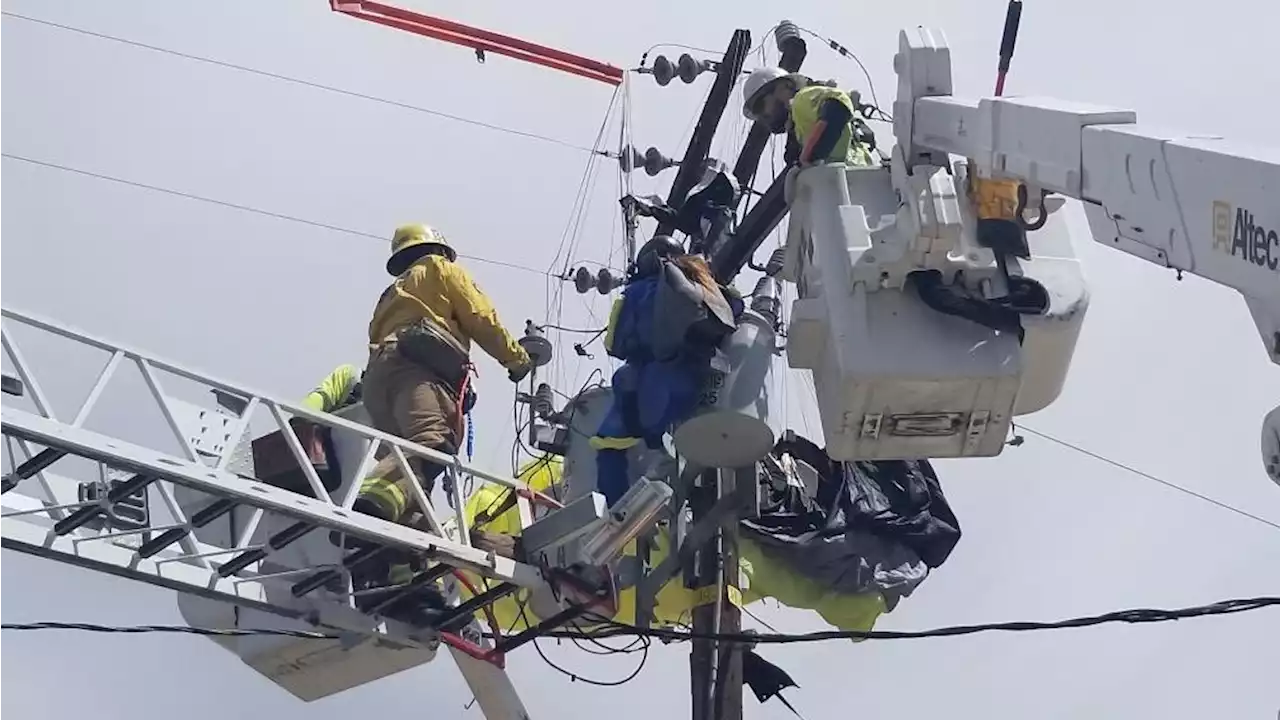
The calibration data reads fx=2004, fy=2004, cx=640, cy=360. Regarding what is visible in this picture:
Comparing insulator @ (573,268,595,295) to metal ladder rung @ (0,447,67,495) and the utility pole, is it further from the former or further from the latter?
metal ladder rung @ (0,447,67,495)

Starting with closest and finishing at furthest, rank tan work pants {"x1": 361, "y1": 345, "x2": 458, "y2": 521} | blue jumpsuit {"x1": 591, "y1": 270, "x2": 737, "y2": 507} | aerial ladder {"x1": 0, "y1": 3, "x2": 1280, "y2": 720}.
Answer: aerial ladder {"x1": 0, "y1": 3, "x2": 1280, "y2": 720}, blue jumpsuit {"x1": 591, "y1": 270, "x2": 737, "y2": 507}, tan work pants {"x1": 361, "y1": 345, "x2": 458, "y2": 521}

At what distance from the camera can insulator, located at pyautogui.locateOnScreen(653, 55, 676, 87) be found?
13.1 meters

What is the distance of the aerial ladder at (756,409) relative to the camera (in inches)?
293

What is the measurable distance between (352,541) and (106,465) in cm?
127

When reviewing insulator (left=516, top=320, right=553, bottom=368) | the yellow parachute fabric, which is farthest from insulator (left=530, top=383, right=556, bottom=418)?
insulator (left=516, top=320, right=553, bottom=368)

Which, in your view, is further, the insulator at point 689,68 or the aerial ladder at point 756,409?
the insulator at point 689,68

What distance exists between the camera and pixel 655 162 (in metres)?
13.8

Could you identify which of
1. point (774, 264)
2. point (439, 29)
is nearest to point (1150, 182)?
point (774, 264)

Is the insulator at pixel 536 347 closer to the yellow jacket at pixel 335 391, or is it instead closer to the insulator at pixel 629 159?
the yellow jacket at pixel 335 391

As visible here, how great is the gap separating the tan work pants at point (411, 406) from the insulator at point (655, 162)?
428 centimetres

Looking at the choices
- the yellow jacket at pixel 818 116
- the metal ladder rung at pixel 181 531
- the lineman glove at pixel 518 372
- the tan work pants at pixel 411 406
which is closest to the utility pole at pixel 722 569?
the yellow jacket at pixel 818 116

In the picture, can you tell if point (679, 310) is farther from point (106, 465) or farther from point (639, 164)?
point (639, 164)

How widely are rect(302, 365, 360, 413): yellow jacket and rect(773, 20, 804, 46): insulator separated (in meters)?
3.24

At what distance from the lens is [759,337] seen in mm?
9461
